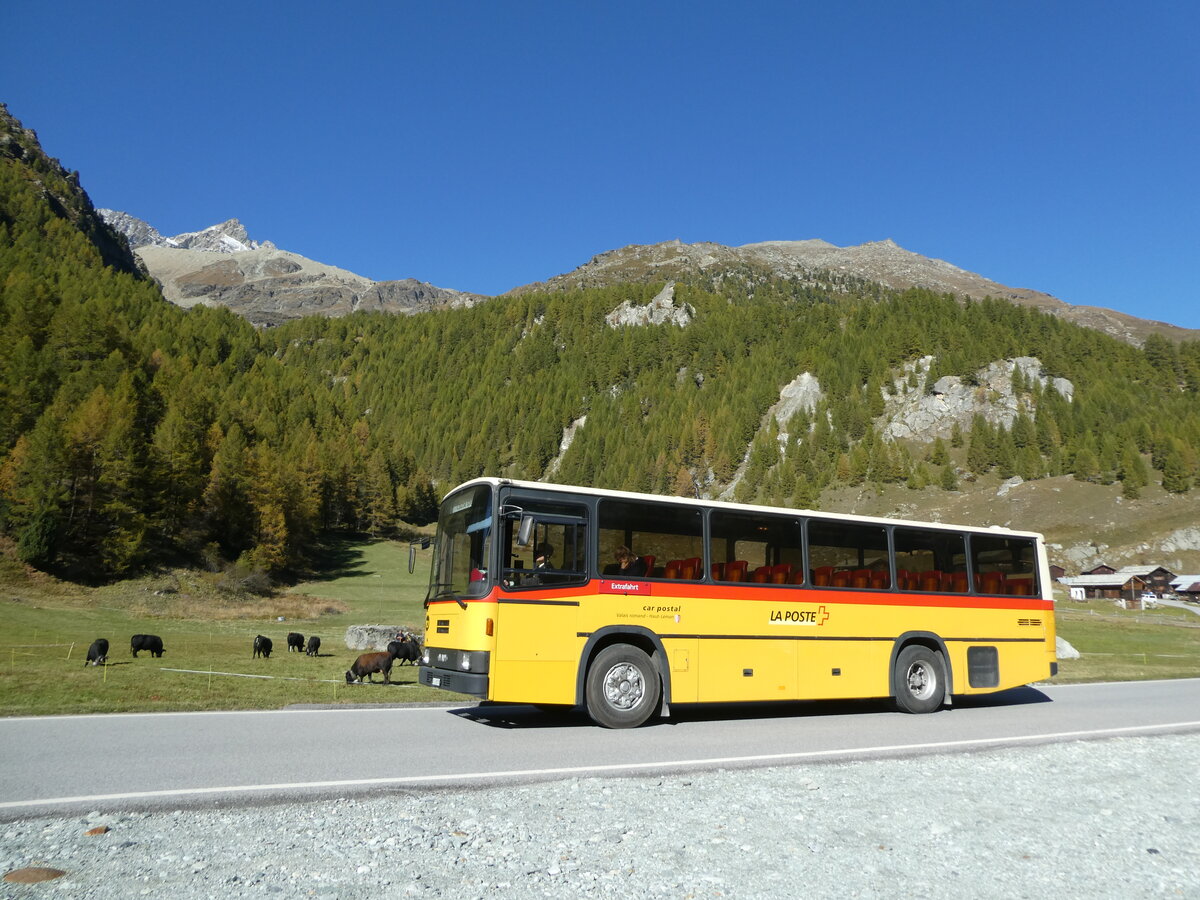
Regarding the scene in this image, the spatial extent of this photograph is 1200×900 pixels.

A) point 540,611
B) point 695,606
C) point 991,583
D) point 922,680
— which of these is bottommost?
point 922,680

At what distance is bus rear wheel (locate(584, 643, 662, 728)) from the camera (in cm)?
1152

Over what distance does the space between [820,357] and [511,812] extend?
19160 centimetres

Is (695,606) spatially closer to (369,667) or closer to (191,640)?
(369,667)

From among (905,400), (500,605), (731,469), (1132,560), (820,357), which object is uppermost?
(820,357)

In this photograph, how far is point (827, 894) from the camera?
15.2 ft

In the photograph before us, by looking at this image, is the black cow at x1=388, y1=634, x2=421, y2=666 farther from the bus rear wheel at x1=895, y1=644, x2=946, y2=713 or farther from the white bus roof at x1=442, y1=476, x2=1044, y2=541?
the bus rear wheel at x1=895, y1=644, x2=946, y2=713

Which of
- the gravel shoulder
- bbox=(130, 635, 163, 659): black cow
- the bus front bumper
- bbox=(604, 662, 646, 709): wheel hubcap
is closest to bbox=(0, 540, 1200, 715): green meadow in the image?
bbox=(130, 635, 163, 659): black cow

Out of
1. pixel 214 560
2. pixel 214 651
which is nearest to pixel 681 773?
pixel 214 651

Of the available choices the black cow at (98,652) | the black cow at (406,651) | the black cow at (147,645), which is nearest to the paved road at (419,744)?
the black cow at (406,651)

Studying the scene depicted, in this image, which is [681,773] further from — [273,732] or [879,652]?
[879,652]

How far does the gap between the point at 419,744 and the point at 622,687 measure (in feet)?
11.5

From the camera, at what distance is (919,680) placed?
49.1ft

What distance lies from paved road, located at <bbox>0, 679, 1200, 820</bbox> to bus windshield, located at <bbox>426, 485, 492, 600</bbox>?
2.16 m

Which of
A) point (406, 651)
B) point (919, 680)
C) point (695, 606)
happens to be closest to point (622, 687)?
point (695, 606)
